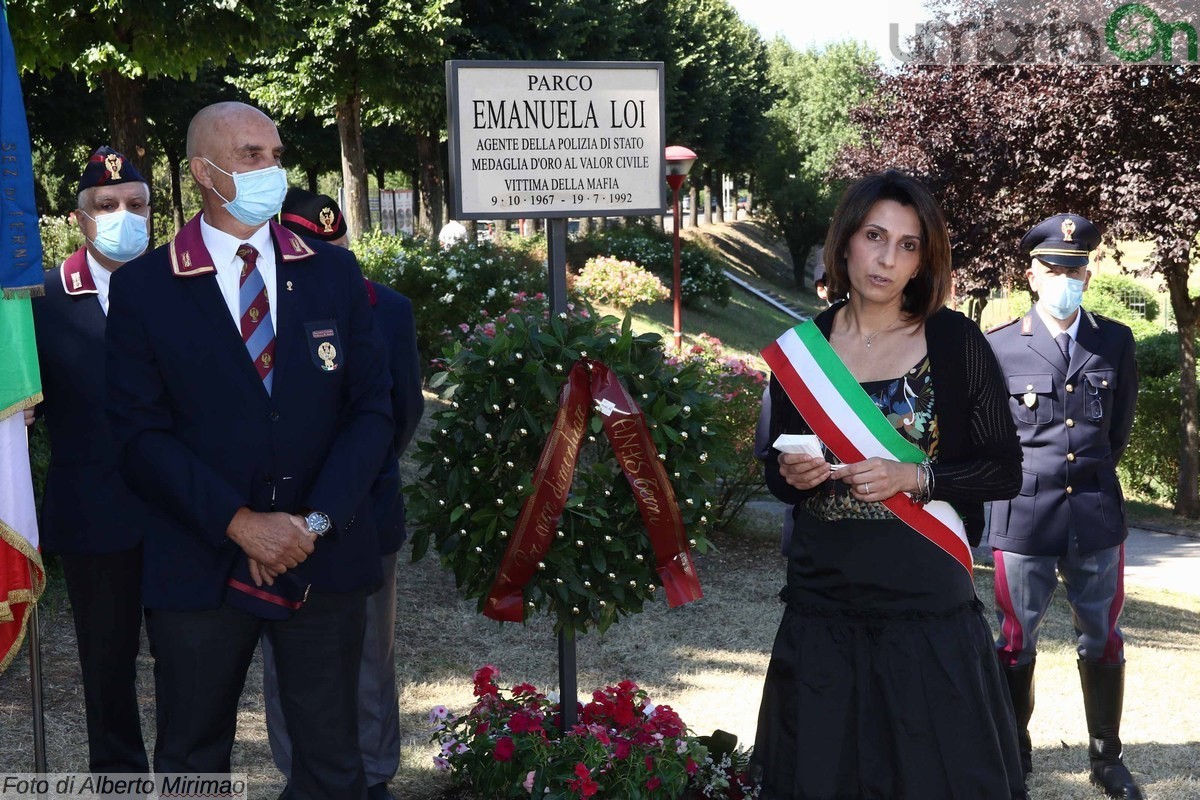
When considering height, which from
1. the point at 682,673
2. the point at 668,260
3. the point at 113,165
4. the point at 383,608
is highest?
the point at 113,165

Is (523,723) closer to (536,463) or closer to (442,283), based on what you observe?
(536,463)

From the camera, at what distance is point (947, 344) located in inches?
131

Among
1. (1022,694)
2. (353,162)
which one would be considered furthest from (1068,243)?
(353,162)

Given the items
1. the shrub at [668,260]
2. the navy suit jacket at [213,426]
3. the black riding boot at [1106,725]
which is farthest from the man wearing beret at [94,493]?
the shrub at [668,260]

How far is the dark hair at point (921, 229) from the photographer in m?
3.34

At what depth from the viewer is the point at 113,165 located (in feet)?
14.1

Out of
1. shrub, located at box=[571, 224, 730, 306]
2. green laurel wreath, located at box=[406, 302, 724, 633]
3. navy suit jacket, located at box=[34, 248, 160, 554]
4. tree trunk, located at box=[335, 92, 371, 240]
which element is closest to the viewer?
navy suit jacket, located at box=[34, 248, 160, 554]

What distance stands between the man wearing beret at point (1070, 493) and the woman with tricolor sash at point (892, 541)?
1587 millimetres

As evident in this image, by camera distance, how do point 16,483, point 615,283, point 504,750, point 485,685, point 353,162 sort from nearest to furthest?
point 16,483, point 504,750, point 485,685, point 615,283, point 353,162

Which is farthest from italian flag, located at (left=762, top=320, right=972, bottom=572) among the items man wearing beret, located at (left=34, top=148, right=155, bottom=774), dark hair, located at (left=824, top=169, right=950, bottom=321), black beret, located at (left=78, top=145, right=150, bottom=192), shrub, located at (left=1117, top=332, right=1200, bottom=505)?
shrub, located at (left=1117, top=332, right=1200, bottom=505)

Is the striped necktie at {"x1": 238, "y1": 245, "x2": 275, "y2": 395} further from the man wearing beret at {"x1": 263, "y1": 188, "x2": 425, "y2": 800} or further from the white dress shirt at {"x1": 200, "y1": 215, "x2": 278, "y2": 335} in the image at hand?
the man wearing beret at {"x1": 263, "y1": 188, "x2": 425, "y2": 800}

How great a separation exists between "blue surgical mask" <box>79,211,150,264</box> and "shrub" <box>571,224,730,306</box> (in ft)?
84.1

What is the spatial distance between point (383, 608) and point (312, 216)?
1406 millimetres

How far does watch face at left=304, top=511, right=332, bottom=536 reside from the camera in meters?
3.15
